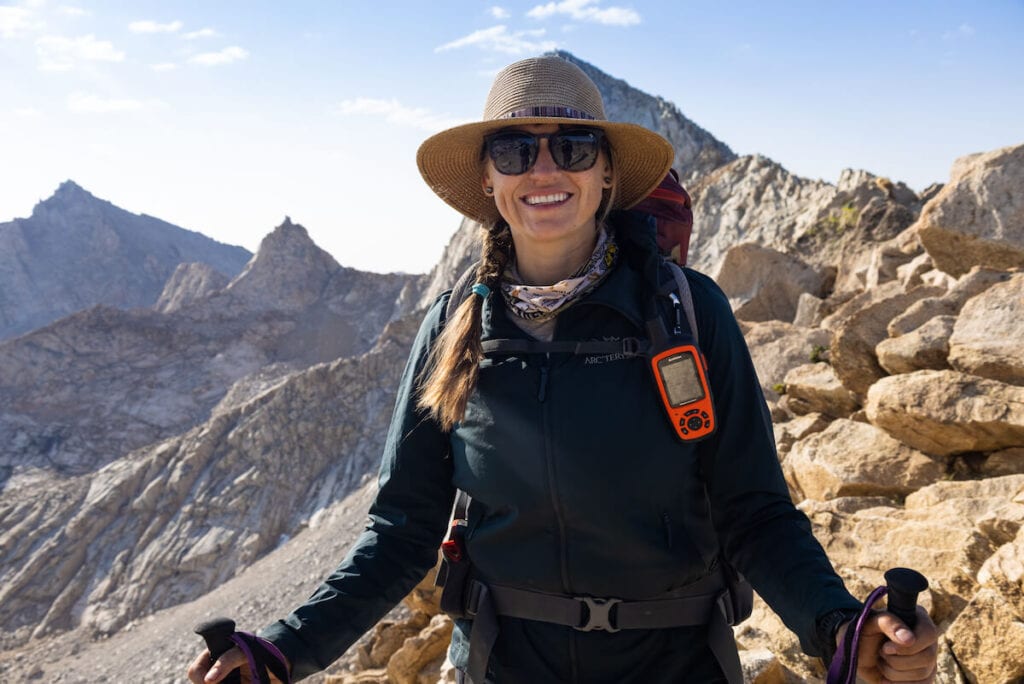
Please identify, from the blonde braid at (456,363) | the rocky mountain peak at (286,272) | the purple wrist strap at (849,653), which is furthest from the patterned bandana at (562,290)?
the rocky mountain peak at (286,272)

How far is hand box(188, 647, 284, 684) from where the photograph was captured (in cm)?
203

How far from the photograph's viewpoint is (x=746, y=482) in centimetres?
223

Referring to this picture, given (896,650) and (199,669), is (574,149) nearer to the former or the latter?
(896,650)

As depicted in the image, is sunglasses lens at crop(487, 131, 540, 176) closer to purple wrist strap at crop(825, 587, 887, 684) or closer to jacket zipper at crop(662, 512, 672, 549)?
jacket zipper at crop(662, 512, 672, 549)

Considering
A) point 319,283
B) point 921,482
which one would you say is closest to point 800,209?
point 921,482

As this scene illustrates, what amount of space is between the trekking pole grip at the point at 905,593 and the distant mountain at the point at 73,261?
91565 millimetres

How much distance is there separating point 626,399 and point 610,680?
846 millimetres

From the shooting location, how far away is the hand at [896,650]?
1.71m

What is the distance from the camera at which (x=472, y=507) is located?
2504mm

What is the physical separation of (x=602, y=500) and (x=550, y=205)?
1.00 meters

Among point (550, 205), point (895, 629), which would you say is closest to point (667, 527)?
point (895, 629)

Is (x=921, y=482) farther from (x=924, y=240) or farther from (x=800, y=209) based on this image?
(x=800, y=209)

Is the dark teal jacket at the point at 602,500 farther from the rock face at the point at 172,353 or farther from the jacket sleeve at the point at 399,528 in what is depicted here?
the rock face at the point at 172,353

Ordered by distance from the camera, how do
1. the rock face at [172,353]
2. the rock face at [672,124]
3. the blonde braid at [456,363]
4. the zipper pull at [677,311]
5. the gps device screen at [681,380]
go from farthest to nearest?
the rock face at [172,353] < the rock face at [672,124] < the blonde braid at [456,363] < the zipper pull at [677,311] < the gps device screen at [681,380]
